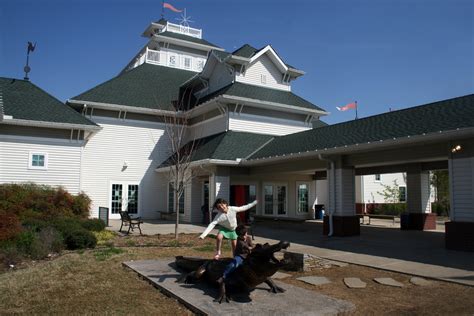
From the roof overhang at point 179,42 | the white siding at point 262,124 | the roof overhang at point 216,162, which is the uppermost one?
the roof overhang at point 179,42

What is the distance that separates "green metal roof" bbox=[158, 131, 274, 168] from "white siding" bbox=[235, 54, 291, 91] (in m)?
4.06

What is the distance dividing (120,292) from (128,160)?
62.7ft

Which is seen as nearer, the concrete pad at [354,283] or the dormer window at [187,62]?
the concrete pad at [354,283]

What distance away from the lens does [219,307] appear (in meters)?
6.42

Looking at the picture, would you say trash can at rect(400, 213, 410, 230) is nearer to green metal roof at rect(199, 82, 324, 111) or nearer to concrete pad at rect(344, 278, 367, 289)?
green metal roof at rect(199, 82, 324, 111)

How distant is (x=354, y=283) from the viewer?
858 centimetres

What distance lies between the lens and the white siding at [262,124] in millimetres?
24117

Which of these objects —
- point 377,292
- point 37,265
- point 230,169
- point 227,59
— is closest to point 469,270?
point 377,292

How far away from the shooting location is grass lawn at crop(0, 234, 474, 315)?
6641 mm

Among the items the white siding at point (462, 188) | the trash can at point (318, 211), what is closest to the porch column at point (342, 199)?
the white siding at point (462, 188)

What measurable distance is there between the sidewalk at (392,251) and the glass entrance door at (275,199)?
25.0ft

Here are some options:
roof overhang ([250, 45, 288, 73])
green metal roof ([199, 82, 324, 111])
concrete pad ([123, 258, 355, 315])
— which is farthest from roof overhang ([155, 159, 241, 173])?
concrete pad ([123, 258, 355, 315])

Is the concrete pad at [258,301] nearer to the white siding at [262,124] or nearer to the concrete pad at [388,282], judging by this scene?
the concrete pad at [388,282]

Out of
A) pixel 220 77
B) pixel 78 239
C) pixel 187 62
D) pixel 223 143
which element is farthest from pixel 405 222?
pixel 187 62
